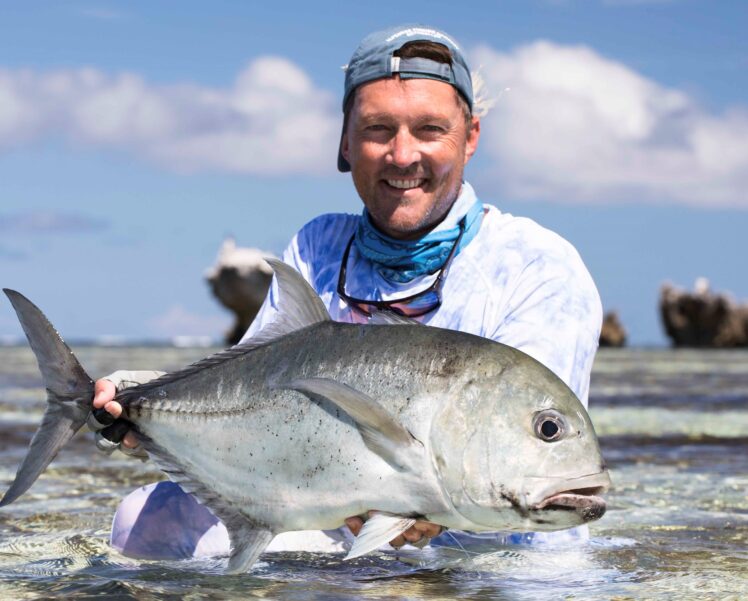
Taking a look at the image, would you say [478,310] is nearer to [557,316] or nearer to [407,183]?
Answer: [557,316]

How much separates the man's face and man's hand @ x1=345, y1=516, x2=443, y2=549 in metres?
1.30

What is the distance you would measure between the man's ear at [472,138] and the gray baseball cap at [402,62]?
186mm

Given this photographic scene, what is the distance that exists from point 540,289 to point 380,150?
78 cm

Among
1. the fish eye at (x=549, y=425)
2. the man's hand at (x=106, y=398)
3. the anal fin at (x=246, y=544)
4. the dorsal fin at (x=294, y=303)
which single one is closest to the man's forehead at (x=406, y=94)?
the dorsal fin at (x=294, y=303)

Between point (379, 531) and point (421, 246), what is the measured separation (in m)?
1.41

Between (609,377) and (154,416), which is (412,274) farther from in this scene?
(609,377)

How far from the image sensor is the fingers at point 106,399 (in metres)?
3.96

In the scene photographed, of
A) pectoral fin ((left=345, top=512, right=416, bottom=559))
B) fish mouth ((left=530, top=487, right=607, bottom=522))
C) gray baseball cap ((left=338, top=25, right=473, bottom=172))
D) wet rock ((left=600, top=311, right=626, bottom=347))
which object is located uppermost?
wet rock ((left=600, top=311, right=626, bottom=347))

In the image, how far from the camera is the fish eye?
10.8 ft

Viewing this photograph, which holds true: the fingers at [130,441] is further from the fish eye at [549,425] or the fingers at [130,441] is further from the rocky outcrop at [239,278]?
the rocky outcrop at [239,278]

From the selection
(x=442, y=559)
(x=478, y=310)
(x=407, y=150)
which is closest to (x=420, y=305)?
(x=478, y=310)

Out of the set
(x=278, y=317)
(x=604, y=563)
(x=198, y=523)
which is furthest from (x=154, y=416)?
(x=604, y=563)

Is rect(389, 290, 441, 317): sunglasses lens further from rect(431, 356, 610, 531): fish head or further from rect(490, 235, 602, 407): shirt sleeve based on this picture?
rect(431, 356, 610, 531): fish head

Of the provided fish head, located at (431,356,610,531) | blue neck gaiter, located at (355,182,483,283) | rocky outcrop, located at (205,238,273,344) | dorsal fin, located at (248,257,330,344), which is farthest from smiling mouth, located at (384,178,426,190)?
rocky outcrop, located at (205,238,273,344)
